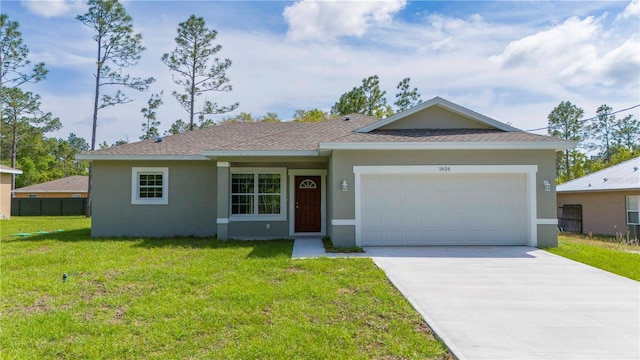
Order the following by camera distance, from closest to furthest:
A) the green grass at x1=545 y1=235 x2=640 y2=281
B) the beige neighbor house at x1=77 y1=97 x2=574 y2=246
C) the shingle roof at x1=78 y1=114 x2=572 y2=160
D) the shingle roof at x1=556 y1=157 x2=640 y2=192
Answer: the green grass at x1=545 y1=235 x2=640 y2=281
the beige neighbor house at x1=77 y1=97 x2=574 y2=246
the shingle roof at x1=78 y1=114 x2=572 y2=160
the shingle roof at x1=556 y1=157 x2=640 y2=192

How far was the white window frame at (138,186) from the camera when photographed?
39.6 feet

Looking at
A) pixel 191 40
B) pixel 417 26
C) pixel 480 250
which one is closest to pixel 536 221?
pixel 480 250

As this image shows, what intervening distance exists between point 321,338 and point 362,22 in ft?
34.3

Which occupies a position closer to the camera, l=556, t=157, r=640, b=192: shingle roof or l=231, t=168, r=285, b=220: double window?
l=231, t=168, r=285, b=220: double window

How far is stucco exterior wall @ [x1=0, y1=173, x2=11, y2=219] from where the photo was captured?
811 inches

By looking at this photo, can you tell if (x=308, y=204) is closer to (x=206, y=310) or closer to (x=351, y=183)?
(x=351, y=183)

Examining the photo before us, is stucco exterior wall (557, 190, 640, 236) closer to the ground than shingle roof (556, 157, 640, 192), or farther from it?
closer to the ground

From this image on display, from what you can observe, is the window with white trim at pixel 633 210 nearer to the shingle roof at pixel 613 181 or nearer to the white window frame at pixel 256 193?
the shingle roof at pixel 613 181

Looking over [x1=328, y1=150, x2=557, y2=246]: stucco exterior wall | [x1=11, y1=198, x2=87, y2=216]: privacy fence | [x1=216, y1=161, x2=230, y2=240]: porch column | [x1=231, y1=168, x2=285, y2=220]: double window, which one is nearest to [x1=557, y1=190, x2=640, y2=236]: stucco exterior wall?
[x1=328, y1=150, x2=557, y2=246]: stucco exterior wall

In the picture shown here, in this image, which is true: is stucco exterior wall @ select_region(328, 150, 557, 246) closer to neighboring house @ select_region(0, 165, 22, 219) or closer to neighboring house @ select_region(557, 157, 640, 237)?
neighboring house @ select_region(557, 157, 640, 237)

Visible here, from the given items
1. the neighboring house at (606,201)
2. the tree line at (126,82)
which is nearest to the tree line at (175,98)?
the tree line at (126,82)

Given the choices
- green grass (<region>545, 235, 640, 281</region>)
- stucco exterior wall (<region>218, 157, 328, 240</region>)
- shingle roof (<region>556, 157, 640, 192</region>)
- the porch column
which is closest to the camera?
green grass (<region>545, 235, 640, 281</region>)

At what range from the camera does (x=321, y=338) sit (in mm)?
3865

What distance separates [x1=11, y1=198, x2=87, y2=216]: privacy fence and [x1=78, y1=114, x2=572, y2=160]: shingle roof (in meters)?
18.8
